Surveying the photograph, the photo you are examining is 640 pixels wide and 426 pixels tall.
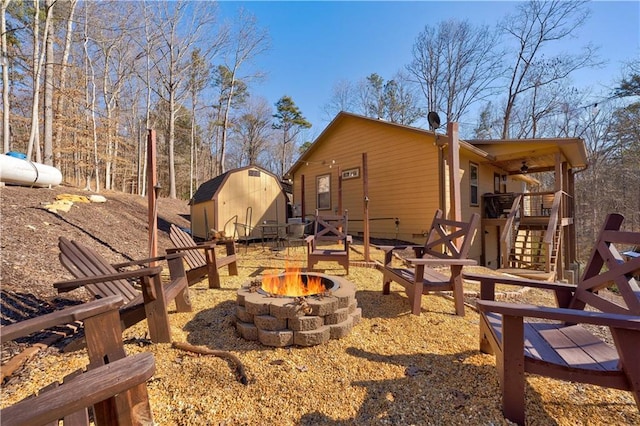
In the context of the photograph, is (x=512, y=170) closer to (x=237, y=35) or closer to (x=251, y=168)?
(x=251, y=168)

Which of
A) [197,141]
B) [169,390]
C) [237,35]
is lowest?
[169,390]

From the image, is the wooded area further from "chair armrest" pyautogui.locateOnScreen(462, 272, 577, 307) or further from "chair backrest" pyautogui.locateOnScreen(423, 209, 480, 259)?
"chair armrest" pyautogui.locateOnScreen(462, 272, 577, 307)

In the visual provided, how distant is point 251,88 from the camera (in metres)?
21.2

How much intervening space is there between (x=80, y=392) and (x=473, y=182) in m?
11.1

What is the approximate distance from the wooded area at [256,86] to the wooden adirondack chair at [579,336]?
1544cm

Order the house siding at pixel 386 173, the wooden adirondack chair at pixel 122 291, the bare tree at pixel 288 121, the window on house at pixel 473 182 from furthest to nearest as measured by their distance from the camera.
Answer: the bare tree at pixel 288 121 → the window on house at pixel 473 182 → the house siding at pixel 386 173 → the wooden adirondack chair at pixel 122 291

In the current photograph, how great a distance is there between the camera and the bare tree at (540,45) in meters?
15.0

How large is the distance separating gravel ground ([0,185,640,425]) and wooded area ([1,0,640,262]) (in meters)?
13.3

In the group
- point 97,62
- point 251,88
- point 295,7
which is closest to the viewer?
point 295,7

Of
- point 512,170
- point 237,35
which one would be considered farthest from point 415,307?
point 237,35

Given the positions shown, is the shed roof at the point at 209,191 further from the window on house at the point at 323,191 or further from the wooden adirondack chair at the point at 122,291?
the wooden adirondack chair at the point at 122,291

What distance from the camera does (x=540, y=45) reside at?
16.2 metres

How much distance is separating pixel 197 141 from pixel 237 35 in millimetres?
9441

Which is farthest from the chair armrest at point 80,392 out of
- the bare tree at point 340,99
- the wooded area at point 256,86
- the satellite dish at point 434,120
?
the bare tree at point 340,99
